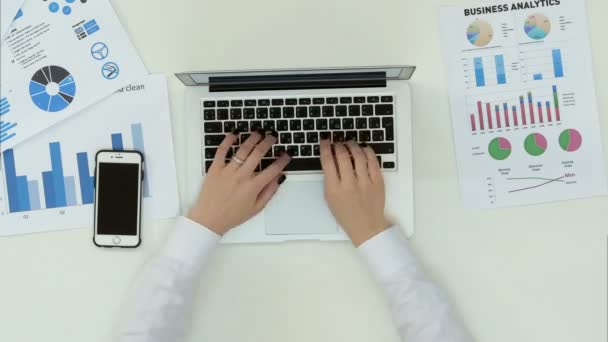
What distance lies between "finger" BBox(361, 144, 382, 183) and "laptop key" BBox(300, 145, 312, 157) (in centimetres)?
8

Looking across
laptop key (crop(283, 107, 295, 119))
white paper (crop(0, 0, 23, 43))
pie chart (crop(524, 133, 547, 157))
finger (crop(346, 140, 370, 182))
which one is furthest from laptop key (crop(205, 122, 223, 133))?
pie chart (crop(524, 133, 547, 157))

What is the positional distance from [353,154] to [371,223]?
11 cm

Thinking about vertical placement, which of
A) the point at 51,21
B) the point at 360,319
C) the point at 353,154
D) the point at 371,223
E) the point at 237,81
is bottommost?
the point at 360,319

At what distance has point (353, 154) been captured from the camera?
2.77 ft

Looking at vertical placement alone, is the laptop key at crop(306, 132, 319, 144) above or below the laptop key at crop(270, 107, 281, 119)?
below

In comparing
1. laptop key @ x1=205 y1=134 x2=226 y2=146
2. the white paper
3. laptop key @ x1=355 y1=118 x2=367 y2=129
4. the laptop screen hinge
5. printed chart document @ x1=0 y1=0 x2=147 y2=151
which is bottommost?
laptop key @ x1=205 y1=134 x2=226 y2=146

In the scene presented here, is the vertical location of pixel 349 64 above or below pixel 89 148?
above

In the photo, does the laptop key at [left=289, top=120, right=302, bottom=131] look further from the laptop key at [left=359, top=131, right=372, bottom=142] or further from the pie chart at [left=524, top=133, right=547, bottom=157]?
the pie chart at [left=524, top=133, right=547, bottom=157]

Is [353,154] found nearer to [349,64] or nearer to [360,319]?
[349,64]

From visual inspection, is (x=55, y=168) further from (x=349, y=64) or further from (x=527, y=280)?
(x=527, y=280)

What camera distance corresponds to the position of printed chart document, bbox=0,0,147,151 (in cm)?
88

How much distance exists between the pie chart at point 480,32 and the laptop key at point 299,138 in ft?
1.05

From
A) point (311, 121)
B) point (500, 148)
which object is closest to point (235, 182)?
point (311, 121)

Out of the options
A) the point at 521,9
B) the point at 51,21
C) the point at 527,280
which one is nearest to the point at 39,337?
the point at 51,21
